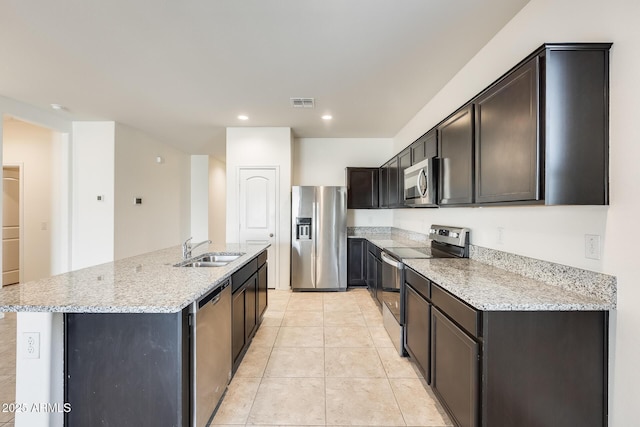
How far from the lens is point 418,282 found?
217cm

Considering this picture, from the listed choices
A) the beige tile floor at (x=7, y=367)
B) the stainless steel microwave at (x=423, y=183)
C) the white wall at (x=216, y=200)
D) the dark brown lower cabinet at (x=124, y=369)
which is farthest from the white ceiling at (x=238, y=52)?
the white wall at (x=216, y=200)

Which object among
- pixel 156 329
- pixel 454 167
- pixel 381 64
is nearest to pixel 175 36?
pixel 381 64

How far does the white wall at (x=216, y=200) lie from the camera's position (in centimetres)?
718

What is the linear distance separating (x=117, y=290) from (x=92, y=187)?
390 centimetres

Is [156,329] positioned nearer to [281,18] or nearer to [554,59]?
[281,18]

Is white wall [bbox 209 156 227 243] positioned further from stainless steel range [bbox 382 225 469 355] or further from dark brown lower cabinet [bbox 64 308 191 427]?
dark brown lower cabinet [bbox 64 308 191 427]

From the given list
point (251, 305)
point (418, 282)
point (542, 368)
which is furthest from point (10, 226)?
point (542, 368)

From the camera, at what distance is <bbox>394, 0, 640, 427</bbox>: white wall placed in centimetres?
122

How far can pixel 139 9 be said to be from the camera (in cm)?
190

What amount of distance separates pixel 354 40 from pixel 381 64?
461 mm

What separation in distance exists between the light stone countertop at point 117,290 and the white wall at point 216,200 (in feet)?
16.8

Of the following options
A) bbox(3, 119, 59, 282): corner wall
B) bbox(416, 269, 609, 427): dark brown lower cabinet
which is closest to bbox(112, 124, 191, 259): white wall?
bbox(3, 119, 59, 282): corner wall

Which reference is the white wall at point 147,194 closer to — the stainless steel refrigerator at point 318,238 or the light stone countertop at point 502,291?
the stainless steel refrigerator at point 318,238

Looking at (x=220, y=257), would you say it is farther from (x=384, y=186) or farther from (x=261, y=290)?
(x=384, y=186)
